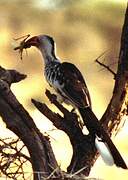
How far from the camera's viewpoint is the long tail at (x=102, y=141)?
1.62m

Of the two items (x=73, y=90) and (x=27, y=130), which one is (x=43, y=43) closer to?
(x=73, y=90)

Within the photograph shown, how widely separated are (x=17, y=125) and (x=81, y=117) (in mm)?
240

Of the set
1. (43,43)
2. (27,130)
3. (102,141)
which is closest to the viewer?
(27,130)

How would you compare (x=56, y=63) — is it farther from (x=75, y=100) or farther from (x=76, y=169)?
(x=76, y=169)

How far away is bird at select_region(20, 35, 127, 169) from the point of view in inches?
64.6

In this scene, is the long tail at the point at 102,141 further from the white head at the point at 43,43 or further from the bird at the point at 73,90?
the white head at the point at 43,43

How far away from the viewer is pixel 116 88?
1837 millimetres

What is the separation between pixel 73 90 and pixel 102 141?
182 millimetres

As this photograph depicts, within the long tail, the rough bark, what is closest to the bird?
the long tail

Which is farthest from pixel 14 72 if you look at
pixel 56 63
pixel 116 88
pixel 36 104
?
pixel 116 88

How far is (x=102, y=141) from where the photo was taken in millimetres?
1664

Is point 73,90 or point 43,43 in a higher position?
point 43,43

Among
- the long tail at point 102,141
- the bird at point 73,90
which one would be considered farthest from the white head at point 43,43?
the long tail at point 102,141

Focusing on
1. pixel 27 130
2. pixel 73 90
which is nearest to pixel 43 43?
pixel 73 90
